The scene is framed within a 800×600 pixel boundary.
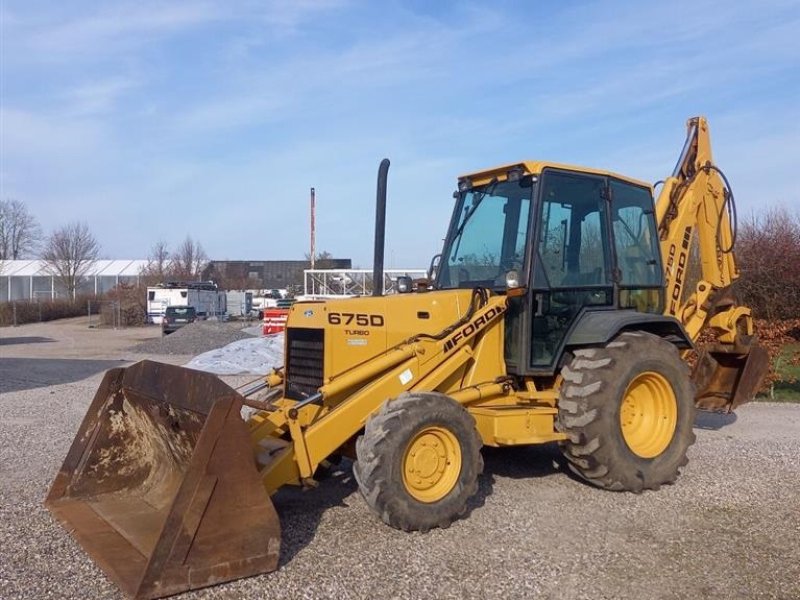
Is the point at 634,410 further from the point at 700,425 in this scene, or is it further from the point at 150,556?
the point at 150,556

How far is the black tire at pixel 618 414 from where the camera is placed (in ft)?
20.5

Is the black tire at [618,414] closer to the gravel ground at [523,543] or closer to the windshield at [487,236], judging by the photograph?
the gravel ground at [523,543]

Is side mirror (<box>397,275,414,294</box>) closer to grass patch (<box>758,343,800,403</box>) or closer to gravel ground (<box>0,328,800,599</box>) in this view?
gravel ground (<box>0,328,800,599</box>)

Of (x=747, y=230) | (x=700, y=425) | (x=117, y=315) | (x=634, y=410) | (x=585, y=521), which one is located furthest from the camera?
(x=117, y=315)

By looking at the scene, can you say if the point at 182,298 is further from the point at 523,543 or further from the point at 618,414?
the point at 523,543

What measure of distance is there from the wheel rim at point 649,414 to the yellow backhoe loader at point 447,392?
17 millimetres

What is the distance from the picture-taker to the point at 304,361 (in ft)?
21.6

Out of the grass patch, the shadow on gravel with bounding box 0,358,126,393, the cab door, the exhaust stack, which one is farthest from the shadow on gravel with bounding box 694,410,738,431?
the shadow on gravel with bounding box 0,358,126,393

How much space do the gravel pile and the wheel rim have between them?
19.7 m

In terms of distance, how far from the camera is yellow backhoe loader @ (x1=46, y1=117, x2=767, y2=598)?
Answer: 4688 millimetres

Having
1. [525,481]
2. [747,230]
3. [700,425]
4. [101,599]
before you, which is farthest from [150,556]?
[747,230]

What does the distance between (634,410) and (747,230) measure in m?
16.0

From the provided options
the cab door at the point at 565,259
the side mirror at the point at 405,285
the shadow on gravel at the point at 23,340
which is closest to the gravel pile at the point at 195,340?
the shadow on gravel at the point at 23,340

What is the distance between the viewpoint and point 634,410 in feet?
22.8
